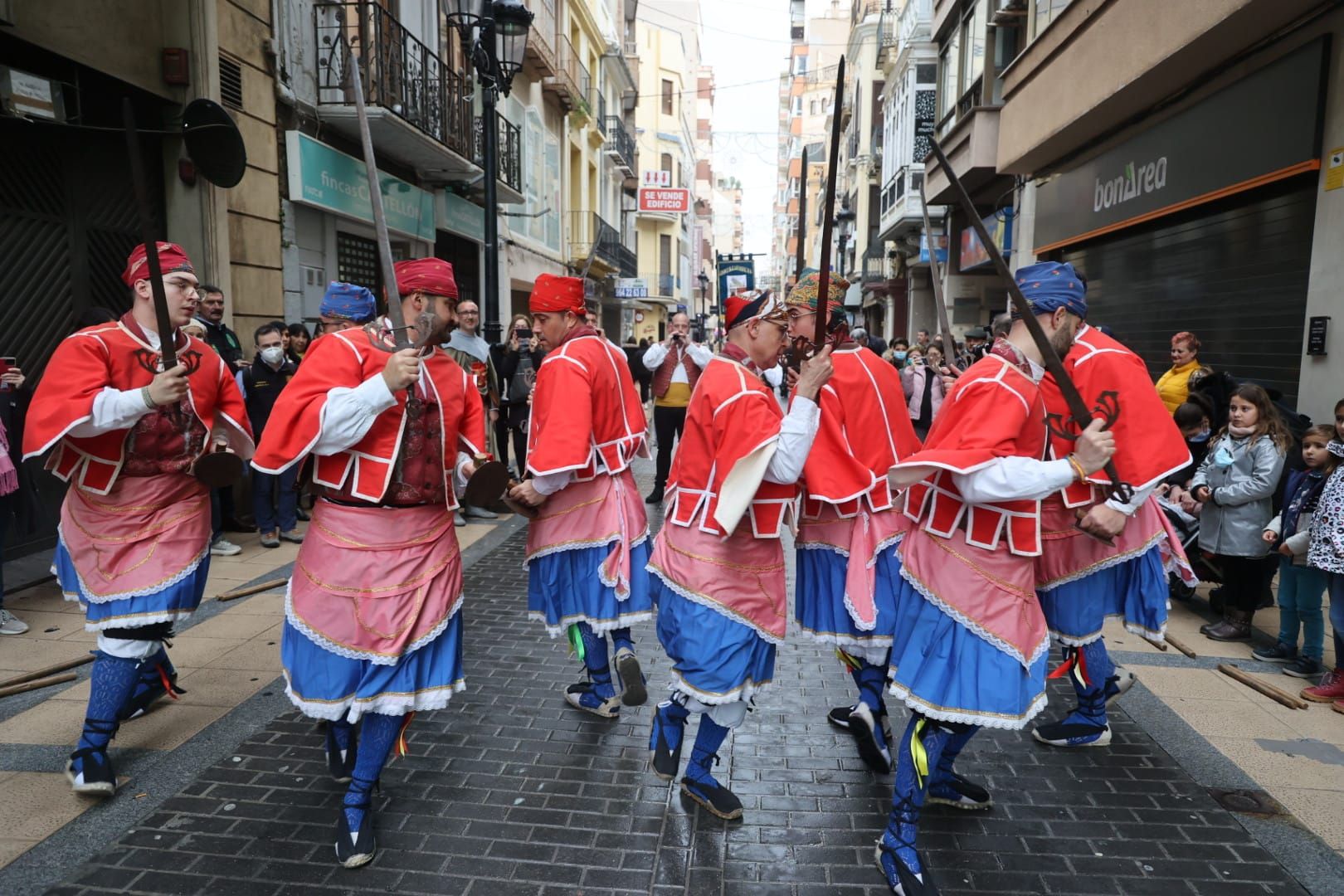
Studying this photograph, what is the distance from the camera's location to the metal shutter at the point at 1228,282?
7.32 m

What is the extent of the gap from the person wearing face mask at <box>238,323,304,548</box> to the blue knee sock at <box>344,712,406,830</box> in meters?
5.06

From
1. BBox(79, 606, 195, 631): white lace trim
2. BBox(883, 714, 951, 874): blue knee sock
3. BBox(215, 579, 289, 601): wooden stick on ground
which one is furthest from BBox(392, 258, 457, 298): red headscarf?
BBox(215, 579, 289, 601): wooden stick on ground

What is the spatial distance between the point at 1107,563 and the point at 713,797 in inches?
76.2

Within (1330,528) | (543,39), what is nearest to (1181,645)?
(1330,528)

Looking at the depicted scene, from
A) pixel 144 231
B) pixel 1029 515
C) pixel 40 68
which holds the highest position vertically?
pixel 40 68

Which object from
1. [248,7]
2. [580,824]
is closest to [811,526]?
[580,824]

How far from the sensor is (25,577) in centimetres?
648

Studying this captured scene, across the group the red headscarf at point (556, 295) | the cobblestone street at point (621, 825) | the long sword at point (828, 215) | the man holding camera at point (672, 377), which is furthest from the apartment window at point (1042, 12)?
the cobblestone street at point (621, 825)

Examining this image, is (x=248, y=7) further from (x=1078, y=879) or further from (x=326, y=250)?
(x=1078, y=879)

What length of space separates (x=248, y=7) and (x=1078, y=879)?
9621 millimetres

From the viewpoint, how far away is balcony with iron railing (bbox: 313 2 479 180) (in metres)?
10.3

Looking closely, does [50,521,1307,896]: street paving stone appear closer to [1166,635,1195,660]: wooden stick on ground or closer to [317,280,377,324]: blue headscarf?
[1166,635,1195,660]: wooden stick on ground

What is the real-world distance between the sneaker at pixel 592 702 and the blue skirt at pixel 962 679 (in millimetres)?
1735

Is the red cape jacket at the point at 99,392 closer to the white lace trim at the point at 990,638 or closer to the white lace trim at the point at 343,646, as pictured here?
the white lace trim at the point at 343,646
